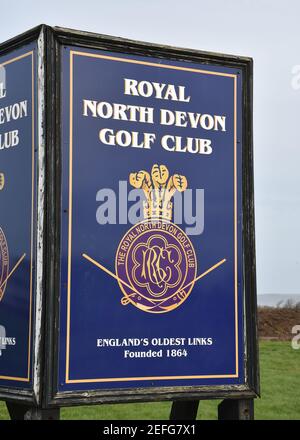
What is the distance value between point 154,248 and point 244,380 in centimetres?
126

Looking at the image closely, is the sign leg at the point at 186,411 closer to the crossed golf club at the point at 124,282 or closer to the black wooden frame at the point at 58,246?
the black wooden frame at the point at 58,246

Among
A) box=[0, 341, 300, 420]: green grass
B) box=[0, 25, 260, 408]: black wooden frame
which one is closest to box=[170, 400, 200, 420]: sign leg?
box=[0, 25, 260, 408]: black wooden frame

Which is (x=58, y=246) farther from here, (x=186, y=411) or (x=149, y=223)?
(x=186, y=411)

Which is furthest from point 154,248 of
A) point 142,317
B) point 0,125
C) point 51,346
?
point 0,125

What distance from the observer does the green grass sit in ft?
29.2

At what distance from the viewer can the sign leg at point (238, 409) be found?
260 inches

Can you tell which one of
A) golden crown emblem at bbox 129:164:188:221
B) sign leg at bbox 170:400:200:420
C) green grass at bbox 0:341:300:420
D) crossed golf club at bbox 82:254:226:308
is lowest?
green grass at bbox 0:341:300:420

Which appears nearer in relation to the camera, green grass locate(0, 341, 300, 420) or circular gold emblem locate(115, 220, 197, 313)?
circular gold emblem locate(115, 220, 197, 313)

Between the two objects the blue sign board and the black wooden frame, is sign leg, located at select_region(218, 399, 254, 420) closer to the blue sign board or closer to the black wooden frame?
the black wooden frame

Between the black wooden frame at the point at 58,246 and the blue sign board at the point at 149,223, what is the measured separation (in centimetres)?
5

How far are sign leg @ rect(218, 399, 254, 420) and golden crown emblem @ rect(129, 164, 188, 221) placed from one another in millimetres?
1526

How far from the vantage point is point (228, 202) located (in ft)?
21.7

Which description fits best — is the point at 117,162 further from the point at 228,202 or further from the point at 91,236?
the point at 228,202

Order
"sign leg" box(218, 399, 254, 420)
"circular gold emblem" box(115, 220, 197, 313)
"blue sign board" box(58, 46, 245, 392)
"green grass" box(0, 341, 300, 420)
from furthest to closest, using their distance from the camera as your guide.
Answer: "green grass" box(0, 341, 300, 420) → "sign leg" box(218, 399, 254, 420) → "circular gold emblem" box(115, 220, 197, 313) → "blue sign board" box(58, 46, 245, 392)
